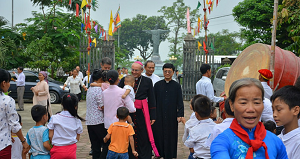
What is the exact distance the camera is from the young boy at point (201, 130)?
13.6ft

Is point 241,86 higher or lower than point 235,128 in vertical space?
higher

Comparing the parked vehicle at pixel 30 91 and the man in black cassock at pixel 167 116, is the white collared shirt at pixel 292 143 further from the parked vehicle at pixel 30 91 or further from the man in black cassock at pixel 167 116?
the parked vehicle at pixel 30 91

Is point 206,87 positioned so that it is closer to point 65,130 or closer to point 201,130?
point 201,130

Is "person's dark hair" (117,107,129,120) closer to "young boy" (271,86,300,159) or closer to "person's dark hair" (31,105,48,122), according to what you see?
"person's dark hair" (31,105,48,122)

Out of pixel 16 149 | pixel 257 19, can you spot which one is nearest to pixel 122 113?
pixel 16 149

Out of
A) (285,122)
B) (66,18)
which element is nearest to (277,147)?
(285,122)

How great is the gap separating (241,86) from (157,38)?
33857 mm

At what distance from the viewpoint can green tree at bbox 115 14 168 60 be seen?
241ft

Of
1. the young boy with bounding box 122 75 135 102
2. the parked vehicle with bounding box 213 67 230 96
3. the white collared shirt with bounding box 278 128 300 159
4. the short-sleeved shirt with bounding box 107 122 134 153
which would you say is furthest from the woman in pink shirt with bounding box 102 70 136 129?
the parked vehicle with bounding box 213 67 230 96

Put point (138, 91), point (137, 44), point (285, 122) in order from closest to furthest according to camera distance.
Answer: point (285, 122) < point (138, 91) < point (137, 44)

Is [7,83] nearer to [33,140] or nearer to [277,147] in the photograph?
[33,140]

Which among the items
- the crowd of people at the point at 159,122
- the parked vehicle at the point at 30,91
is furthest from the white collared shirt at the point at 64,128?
the parked vehicle at the point at 30,91

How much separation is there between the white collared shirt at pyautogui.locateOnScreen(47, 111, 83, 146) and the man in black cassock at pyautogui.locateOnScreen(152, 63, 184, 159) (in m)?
2.35

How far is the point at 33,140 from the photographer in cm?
434
